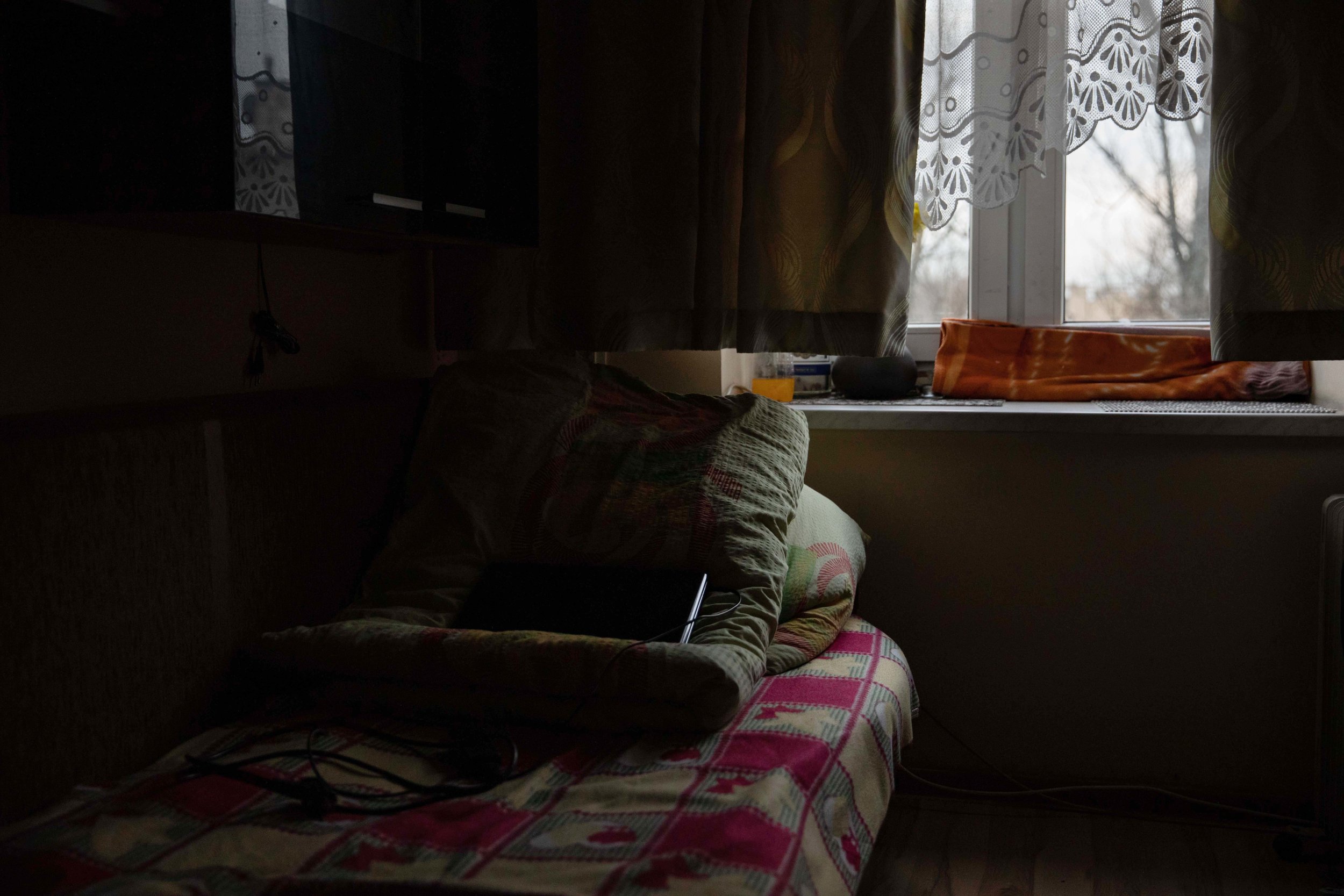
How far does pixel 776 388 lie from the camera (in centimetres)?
211

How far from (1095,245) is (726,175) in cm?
81

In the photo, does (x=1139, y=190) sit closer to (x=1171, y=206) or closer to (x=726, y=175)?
(x=1171, y=206)

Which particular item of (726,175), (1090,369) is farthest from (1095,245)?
(726,175)

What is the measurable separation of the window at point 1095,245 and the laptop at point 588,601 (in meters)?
0.98

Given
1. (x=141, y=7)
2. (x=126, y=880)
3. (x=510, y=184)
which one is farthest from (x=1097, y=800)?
(x=141, y=7)

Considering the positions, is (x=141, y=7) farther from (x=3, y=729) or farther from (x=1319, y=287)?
(x=1319, y=287)

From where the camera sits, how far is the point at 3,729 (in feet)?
3.34

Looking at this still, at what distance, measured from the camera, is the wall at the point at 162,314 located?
1145 millimetres

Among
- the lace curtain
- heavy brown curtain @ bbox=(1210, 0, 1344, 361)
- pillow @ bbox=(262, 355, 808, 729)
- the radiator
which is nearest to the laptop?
pillow @ bbox=(262, 355, 808, 729)

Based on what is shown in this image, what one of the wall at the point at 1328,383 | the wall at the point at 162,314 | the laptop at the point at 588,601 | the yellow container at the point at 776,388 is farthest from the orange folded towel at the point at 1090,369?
the wall at the point at 162,314

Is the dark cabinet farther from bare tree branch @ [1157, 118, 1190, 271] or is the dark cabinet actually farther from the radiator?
the radiator

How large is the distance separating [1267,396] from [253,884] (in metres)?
1.86

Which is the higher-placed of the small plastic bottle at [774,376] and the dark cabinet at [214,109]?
the dark cabinet at [214,109]

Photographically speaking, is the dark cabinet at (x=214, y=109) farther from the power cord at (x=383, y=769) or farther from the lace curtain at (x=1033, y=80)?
the lace curtain at (x=1033, y=80)
